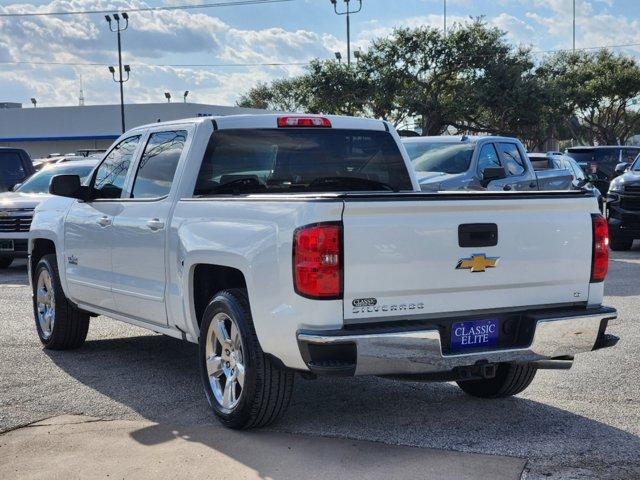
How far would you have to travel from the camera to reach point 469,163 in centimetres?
1466

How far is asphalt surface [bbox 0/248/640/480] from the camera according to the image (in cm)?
544

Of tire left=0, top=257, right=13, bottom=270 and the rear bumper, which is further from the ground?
the rear bumper

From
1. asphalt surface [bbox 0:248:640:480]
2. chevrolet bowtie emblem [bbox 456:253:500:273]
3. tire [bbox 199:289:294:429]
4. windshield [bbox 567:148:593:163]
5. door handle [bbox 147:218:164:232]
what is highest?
door handle [bbox 147:218:164:232]

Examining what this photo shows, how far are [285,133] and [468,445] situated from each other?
2.65 meters

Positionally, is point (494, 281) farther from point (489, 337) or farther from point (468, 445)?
point (468, 445)

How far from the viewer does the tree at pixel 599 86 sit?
57.5 m

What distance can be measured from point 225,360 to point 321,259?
1.26 metres

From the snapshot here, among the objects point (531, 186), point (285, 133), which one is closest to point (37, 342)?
point (285, 133)

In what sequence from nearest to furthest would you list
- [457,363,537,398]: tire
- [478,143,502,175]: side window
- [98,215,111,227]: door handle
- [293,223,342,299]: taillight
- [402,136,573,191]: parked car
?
[293,223,342,299]: taillight < [457,363,537,398]: tire < [98,215,111,227]: door handle < [402,136,573,191]: parked car < [478,143,502,175]: side window

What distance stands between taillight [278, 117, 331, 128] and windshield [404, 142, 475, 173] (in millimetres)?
7739

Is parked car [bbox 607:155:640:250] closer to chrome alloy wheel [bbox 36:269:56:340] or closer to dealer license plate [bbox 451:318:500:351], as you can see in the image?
chrome alloy wheel [bbox 36:269:56:340]

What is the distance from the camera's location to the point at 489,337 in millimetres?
5477

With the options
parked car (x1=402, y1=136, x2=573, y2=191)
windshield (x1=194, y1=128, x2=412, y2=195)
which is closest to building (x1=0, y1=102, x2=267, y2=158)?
parked car (x1=402, y1=136, x2=573, y2=191)

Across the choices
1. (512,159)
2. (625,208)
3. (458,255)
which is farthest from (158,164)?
(625,208)
